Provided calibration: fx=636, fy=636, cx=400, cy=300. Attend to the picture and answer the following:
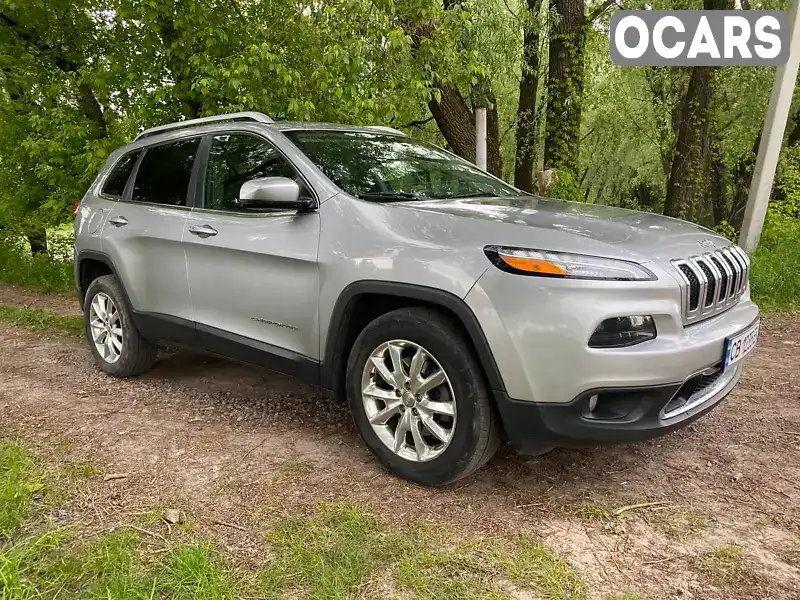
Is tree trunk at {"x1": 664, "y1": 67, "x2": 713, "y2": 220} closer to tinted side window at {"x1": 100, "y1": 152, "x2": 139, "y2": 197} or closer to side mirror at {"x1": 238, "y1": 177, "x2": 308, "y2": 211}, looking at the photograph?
tinted side window at {"x1": 100, "y1": 152, "x2": 139, "y2": 197}

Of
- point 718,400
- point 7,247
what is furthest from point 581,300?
point 7,247

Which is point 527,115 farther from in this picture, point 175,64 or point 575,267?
point 575,267

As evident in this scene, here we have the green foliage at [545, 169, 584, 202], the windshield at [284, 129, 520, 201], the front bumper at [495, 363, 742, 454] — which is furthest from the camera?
the green foliage at [545, 169, 584, 202]

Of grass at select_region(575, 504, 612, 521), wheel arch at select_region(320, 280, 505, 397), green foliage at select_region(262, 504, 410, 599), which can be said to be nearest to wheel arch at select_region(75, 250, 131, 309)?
wheel arch at select_region(320, 280, 505, 397)

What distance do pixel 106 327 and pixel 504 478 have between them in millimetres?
3330

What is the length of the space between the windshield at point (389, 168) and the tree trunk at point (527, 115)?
7383 millimetres

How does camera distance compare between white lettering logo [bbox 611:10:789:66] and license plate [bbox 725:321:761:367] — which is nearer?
license plate [bbox 725:321:761:367]

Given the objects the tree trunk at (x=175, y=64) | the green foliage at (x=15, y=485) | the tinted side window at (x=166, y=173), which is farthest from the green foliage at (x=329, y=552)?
the tree trunk at (x=175, y=64)

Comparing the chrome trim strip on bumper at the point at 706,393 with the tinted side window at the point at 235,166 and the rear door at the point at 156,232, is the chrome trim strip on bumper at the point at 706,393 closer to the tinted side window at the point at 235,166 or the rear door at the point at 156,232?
the tinted side window at the point at 235,166

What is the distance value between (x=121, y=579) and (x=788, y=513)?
8.88ft

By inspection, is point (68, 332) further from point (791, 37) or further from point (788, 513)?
point (791, 37)

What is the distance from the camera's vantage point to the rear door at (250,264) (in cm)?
336

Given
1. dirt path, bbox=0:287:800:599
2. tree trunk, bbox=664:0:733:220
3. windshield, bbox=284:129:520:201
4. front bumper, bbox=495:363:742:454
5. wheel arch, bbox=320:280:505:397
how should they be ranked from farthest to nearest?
tree trunk, bbox=664:0:733:220, windshield, bbox=284:129:520:201, wheel arch, bbox=320:280:505:397, front bumper, bbox=495:363:742:454, dirt path, bbox=0:287:800:599

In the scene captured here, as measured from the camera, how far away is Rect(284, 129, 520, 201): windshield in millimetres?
3510
